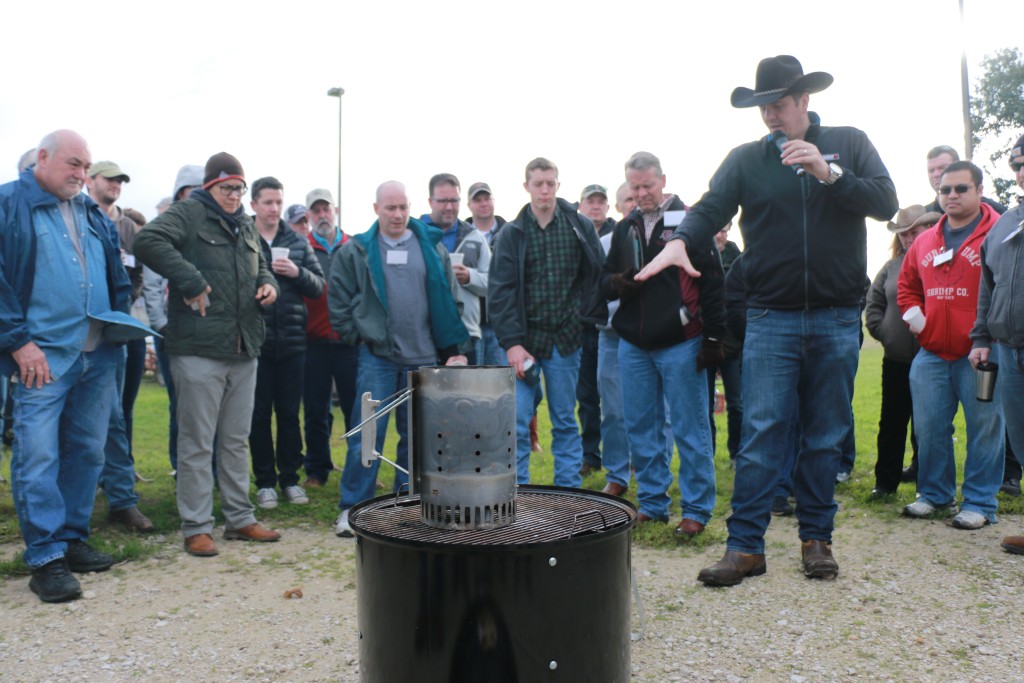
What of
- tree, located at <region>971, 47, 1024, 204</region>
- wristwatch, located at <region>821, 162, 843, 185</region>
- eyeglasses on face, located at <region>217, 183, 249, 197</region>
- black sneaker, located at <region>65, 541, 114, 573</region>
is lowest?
black sneaker, located at <region>65, 541, 114, 573</region>

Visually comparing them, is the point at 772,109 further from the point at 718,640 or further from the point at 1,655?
the point at 1,655

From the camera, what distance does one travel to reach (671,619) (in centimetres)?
370

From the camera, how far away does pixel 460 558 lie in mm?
2242

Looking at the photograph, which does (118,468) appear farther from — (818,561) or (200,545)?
(818,561)

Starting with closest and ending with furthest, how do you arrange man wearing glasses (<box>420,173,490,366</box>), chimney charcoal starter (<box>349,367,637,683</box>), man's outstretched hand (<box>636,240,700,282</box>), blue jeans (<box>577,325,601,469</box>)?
chimney charcoal starter (<box>349,367,637,683</box>) → man's outstretched hand (<box>636,240,700,282</box>) → man wearing glasses (<box>420,173,490,366</box>) → blue jeans (<box>577,325,601,469</box>)

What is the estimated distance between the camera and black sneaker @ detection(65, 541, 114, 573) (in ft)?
14.7

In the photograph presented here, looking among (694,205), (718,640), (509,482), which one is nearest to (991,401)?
(694,205)

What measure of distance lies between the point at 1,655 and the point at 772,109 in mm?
4251

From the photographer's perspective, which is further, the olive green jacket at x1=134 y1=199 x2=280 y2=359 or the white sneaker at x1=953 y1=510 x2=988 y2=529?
the white sneaker at x1=953 y1=510 x2=988 y2=529

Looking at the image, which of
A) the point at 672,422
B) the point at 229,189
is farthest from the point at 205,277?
the point at 672,422

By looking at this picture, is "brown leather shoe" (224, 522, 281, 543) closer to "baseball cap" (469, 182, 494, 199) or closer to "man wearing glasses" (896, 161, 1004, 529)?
"baseball cap" (469, 182, 494, 199)

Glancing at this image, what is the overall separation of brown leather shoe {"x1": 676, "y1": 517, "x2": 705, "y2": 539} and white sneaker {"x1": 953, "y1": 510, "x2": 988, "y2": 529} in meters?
1.60

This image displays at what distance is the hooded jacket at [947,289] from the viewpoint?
502cm

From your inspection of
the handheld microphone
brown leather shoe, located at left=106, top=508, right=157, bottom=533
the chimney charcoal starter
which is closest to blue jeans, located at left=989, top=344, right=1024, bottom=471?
the handheld microphone
